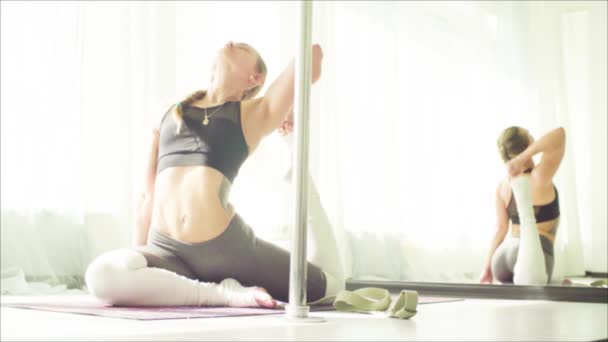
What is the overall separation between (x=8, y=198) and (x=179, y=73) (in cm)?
96

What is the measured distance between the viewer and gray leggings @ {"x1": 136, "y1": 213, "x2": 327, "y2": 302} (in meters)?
2.26

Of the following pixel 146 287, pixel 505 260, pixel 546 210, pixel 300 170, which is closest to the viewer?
pixel 300 170

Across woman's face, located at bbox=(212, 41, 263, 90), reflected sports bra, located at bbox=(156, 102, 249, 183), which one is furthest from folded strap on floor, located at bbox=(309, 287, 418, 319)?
woman's face, located at bbox=(212, 41, 263, 90)

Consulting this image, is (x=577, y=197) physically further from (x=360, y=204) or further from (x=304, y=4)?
(x=360, y=204)

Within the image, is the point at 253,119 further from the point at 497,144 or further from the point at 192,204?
the point at 497,144

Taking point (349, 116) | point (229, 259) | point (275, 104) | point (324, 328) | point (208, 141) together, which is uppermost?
point (349, 116)

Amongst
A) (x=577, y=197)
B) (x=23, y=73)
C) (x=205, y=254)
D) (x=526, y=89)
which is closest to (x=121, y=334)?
(x=205, y=254)

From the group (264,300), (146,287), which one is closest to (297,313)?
(264,300)

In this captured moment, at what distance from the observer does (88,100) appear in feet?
11.4

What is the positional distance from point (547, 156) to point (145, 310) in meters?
1.46

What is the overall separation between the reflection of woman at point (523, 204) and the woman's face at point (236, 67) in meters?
0.92

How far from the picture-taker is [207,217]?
7.52 ft

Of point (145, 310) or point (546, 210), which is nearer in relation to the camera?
point (145, 310)

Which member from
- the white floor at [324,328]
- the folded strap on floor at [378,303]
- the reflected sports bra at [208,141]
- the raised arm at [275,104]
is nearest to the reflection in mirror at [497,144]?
the white floor at [324,328]
